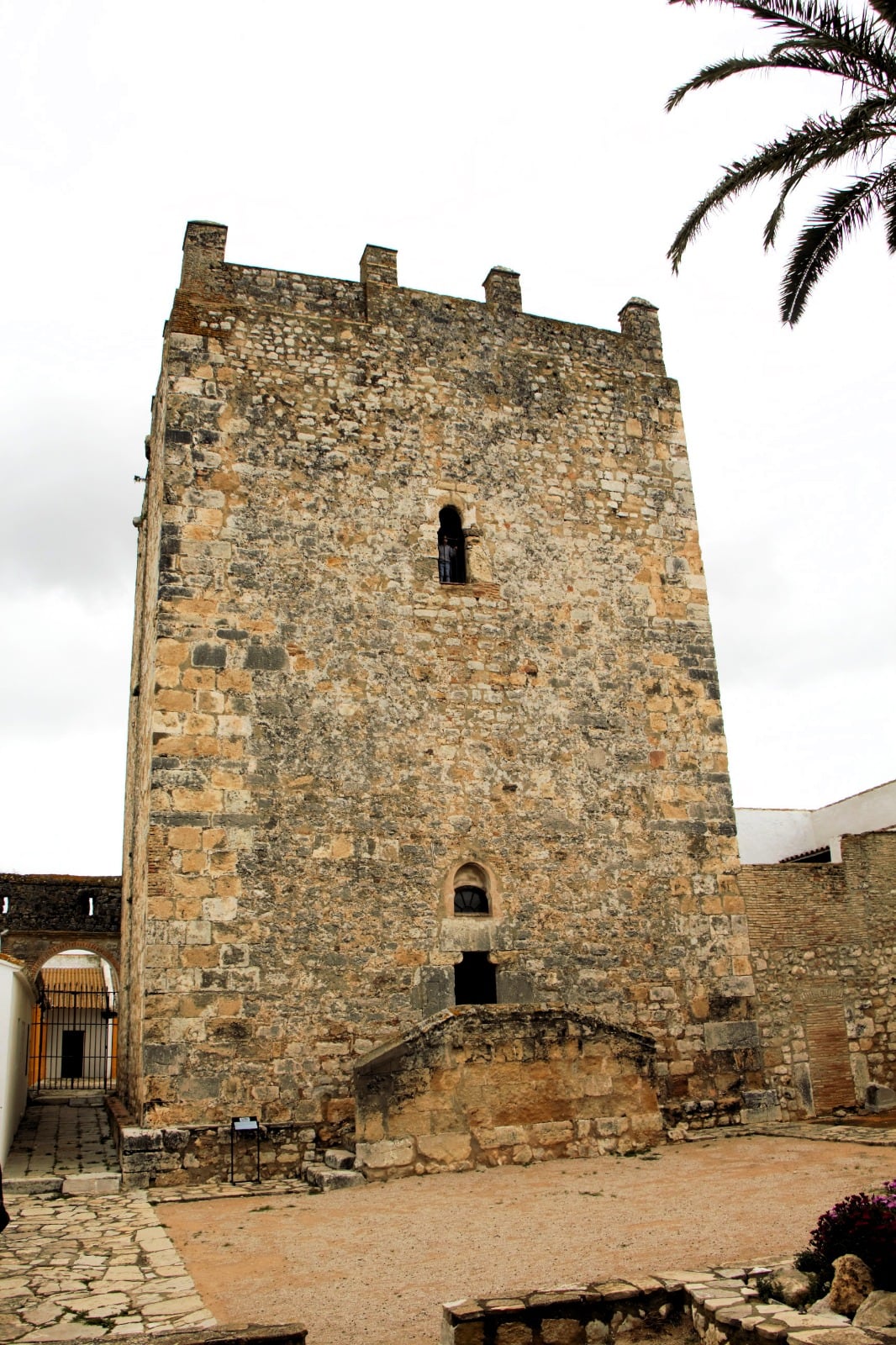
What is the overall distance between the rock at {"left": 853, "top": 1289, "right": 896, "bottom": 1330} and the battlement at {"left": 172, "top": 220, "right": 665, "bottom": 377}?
34.0ft

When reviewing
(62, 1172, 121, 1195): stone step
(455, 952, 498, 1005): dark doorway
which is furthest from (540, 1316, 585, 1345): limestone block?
(455, 952, 498, 1005): dark doorway

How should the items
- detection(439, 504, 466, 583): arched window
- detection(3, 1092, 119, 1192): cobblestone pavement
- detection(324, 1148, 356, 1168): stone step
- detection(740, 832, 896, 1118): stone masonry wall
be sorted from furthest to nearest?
detection(740, 832, 896, 1118): stone masonry wall
detection(439, 504, 466, 583): arched window
detection(3, 1092, 119, 1192): cobblestone pavement
detection(324, 1148, 356, 1168): stone step

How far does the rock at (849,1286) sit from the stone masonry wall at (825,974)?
9.29m

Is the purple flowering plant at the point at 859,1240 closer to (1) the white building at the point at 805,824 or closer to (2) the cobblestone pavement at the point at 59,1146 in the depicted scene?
(2) the cobblestone pavement at the point at 59,1146

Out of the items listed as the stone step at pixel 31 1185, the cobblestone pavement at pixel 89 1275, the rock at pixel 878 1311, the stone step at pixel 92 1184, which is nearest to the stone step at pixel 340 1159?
the cobblestone pavement at pixel 89 1275

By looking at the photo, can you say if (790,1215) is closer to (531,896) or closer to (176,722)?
(531,896)

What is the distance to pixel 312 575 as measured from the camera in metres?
11.1

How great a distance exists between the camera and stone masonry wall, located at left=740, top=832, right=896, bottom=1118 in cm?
1382

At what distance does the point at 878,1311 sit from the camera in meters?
4.41

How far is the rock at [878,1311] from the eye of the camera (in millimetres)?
4375

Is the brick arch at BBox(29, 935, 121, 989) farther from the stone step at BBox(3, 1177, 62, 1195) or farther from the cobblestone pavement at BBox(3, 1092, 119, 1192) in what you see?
the stone step at BBox(3, 1177, 62, 1195)

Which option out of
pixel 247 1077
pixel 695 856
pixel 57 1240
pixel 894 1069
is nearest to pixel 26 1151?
pixel 247 1077

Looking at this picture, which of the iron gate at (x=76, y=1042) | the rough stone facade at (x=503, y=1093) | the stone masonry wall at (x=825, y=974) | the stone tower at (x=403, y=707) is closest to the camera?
the rough stone facade at (x=503, y=1093)

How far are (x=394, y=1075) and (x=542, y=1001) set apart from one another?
2395mm
